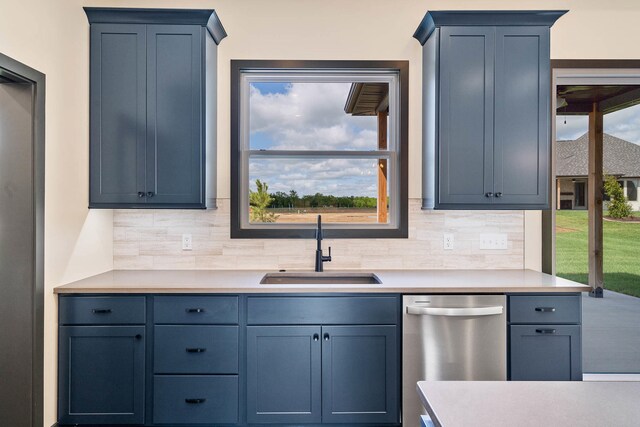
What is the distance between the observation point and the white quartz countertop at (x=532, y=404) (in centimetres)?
82

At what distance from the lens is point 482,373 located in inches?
91.0

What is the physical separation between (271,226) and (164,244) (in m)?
0.78

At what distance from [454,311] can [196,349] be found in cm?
146

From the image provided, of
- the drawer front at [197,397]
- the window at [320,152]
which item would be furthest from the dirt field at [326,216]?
the drawer front at [197,397]

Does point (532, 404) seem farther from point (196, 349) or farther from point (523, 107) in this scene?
point (523, 107)

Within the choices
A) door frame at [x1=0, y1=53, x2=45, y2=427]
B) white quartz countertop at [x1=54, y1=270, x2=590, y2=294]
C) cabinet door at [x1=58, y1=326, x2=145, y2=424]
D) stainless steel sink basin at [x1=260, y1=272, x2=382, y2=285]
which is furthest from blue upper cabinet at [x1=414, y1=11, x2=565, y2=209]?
door frame at [x1=0, y1=53, x2=45, y2=427]

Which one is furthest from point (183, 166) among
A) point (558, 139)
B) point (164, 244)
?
point (558, 139)

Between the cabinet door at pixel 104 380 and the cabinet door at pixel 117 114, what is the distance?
2.83ft

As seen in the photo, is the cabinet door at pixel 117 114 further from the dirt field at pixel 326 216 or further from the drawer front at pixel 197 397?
the drawer front at pixel 197 397

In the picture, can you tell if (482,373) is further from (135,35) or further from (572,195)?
(135,35)

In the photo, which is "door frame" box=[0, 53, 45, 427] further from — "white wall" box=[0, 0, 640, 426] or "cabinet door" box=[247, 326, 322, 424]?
"cabinet door" box=[247, 326, 322, 424]

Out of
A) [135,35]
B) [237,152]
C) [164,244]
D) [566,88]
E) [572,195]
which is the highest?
[135,35]

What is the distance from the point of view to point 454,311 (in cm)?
228

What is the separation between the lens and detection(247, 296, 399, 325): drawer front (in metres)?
2.33
